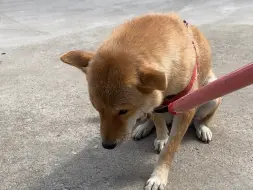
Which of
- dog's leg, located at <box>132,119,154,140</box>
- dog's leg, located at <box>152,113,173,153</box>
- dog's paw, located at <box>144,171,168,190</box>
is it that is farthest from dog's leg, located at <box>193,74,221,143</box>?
dog's paw, located at <box>144,171,168,190</box>

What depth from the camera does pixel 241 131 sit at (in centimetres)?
365

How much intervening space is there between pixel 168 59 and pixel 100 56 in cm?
52

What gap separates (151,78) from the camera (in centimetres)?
247

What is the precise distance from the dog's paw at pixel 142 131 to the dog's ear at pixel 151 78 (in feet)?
3.67

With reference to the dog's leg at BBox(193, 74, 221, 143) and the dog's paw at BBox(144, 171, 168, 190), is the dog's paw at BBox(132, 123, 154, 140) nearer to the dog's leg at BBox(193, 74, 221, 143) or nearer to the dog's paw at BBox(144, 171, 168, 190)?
the dog's leg at BBox(193, 74, 221, 143)

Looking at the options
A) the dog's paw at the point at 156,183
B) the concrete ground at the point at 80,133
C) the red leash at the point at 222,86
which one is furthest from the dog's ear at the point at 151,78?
the concrete ground at the point at 80,133

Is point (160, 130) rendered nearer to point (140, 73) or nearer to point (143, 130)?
point (143, 130)

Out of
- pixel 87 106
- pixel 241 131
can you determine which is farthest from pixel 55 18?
pixel 241 131

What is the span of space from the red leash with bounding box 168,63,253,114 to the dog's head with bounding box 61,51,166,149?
24 centimetres

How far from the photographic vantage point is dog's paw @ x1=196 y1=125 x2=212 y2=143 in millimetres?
3533

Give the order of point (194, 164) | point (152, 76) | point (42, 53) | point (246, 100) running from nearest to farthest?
point (152, 76) → point (194, 164) → point (246, 100) → point (42, 53)

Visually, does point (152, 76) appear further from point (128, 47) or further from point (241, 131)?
point (241, 131)

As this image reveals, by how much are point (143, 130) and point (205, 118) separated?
629 mm

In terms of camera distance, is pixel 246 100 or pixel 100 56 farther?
pixel 246 100
